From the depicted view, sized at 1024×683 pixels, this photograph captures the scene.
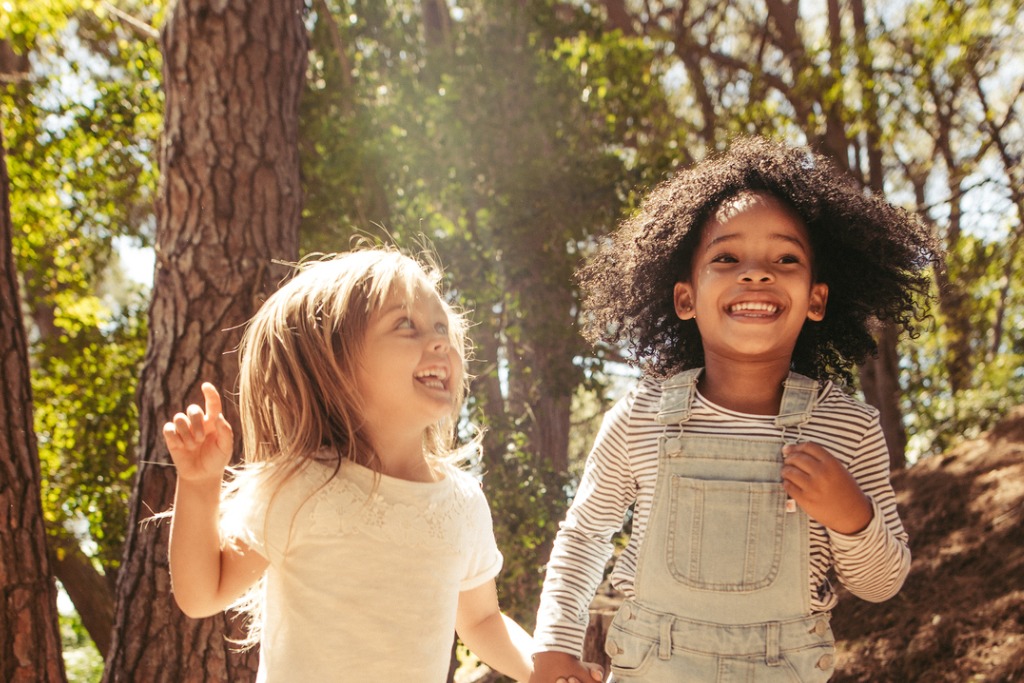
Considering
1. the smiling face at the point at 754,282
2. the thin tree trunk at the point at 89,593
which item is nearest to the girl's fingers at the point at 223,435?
the smiling face at the point at 754,282

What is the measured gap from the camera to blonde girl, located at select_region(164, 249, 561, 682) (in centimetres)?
181

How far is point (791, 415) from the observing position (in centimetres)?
199

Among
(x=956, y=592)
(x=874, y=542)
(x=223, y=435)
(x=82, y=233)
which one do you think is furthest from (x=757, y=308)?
(x=82, y=233)

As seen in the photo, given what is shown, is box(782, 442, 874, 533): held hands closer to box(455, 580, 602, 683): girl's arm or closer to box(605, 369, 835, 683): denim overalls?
box(605, 369, 835, 683): denim overalls

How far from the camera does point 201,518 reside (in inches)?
69.4

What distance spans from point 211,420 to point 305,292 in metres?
0.41

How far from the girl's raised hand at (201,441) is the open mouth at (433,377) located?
0.42m

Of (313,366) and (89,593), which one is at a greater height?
(313,366)

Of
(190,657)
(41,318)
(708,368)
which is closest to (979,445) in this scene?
(708,368)

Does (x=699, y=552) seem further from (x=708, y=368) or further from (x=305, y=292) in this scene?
(x=305, y=292)

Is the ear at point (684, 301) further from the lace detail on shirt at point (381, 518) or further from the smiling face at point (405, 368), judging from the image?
the lace detail on shirt at point (381, 518)

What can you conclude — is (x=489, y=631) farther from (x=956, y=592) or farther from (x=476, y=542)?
(x=956, y=592)

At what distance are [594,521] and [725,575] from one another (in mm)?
348

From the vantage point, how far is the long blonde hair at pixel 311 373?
6.41ft
